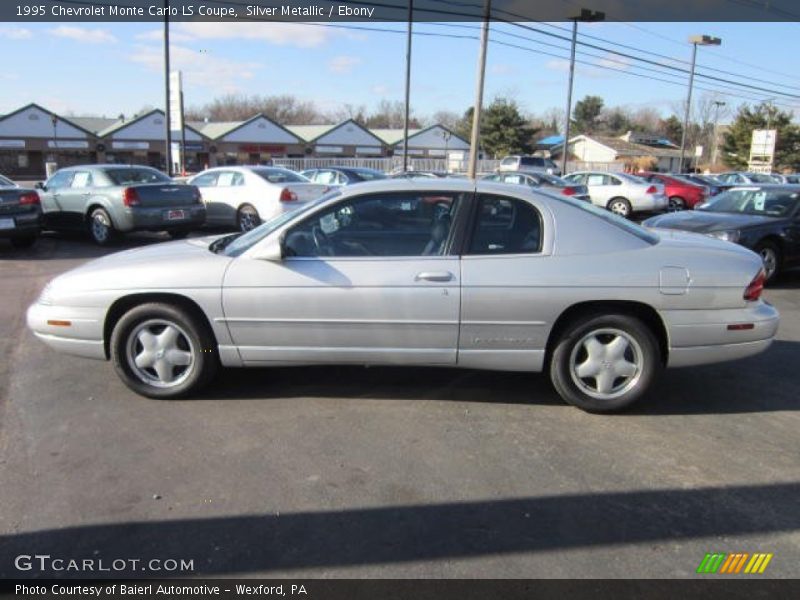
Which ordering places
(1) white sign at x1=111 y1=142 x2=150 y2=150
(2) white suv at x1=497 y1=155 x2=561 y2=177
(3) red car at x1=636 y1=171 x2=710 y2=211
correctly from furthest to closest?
(1) white sign at x1=111 y1=142 x2=150 y2=150 → (2) white suv at x1=497 y1=155 x2=561 y2=177 → (3) red car at x1=636 y1=171 x2=710 y2=211

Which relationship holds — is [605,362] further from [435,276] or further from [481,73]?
[481,73]

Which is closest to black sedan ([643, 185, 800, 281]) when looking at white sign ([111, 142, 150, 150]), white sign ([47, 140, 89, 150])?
white sign ([47, 140, 89, 150])

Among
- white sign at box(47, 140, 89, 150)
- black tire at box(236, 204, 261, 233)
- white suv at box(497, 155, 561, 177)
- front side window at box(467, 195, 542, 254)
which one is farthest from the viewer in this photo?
white sign at box(47, 140, 89, 150)

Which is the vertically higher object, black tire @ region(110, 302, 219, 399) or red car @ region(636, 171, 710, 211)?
red car @ region(636, 171, 710, 211)

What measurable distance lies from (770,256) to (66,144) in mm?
61602

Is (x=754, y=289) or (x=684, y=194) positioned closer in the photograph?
(x=754, y=289)

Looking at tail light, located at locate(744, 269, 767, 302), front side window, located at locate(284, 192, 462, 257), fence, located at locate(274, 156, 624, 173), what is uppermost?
fence, located at locate(274, 156, 624, 173)

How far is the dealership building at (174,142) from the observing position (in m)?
56.6

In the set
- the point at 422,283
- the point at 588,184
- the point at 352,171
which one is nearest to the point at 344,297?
the point at 422,283

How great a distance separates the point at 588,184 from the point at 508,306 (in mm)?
18017

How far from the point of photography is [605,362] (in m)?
4.28

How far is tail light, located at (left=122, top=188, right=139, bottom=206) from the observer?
11.3 m

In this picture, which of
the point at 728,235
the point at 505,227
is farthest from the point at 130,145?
the point at 505,227

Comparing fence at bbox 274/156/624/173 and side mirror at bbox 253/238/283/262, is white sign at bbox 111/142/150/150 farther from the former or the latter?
side mirror at bbox 253/238/283/262
